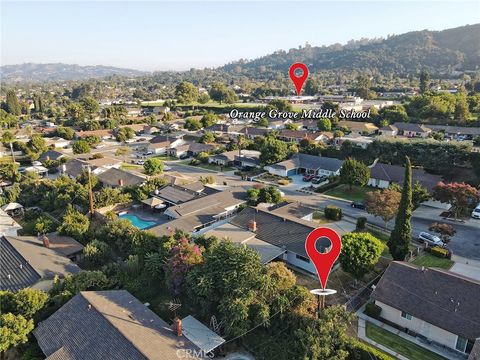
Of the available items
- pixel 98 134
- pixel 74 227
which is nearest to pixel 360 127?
pixel 98 134

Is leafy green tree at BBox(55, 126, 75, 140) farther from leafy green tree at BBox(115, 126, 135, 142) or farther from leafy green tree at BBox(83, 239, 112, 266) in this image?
leafy green tree at BBox(83, 239, 112, 266)

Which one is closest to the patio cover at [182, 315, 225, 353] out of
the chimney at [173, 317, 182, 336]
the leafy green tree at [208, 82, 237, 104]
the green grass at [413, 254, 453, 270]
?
the chimney at [173, 317, 182, 336]

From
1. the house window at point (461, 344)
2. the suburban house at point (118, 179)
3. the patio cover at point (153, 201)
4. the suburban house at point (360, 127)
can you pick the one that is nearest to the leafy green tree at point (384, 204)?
the house window at point (461, 344)

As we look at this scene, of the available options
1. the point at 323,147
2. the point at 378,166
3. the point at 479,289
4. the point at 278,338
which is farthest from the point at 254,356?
the point at 323,147

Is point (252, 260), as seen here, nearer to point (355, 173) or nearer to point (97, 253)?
point (97, 253)

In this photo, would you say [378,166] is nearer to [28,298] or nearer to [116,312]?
[116,312]

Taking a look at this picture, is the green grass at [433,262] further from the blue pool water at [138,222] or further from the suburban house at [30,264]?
the suburban house at [30,264]
